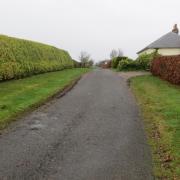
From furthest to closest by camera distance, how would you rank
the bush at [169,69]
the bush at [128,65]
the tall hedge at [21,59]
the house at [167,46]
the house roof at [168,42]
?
the house roof at [168,42] → the house at [167,46] → the bush at [128,65] → the tall hedge at [21,59] → the bush at [169,69]

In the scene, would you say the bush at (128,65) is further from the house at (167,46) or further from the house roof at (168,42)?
the house roof at (168,42)

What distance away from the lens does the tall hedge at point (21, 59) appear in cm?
2223

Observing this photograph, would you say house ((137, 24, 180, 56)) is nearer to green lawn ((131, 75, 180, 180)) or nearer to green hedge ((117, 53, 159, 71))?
green hedge ((117, 53, 159, 71))

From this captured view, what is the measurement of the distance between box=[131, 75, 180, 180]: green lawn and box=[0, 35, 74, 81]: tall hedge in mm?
10085

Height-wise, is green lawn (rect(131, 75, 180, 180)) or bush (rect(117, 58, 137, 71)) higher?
bush (rect(117, 58, 137, 71))

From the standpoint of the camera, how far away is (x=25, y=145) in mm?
7664

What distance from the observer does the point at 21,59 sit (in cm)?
2581

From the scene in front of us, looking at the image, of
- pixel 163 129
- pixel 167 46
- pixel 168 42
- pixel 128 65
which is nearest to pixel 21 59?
pixel 128 65

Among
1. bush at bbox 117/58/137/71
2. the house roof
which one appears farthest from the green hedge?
the house roof

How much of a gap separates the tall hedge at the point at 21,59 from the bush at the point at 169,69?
10495mm

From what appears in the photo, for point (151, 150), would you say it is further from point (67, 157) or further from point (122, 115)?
point (122, 115)

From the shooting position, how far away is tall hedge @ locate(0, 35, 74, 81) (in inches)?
875

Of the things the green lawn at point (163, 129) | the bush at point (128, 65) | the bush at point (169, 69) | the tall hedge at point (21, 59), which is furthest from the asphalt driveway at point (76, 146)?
the bush at point (128, 65)

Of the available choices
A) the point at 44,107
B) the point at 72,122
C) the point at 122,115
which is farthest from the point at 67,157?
the point at 44,107
